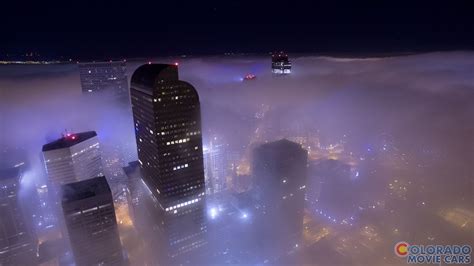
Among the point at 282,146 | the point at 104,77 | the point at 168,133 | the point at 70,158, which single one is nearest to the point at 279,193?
the point at 282,146

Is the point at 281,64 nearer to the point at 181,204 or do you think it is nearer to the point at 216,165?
the point at 181,204

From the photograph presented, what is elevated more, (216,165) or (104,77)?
(104,77)

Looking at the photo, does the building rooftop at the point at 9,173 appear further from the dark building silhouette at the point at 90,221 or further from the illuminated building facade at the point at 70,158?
the dark building silhouette at the point at 90,221

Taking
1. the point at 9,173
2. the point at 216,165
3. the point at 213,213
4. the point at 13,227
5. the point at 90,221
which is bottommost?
the point at 213,213

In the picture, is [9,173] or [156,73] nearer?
[156,73]

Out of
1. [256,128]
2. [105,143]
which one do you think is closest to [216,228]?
[105,143]

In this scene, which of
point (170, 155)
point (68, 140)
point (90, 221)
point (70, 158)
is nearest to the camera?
point (170, 155)

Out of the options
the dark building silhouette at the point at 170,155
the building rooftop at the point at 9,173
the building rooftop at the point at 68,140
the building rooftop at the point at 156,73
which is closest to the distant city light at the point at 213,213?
the dark building silhouette at the point at 170,155
